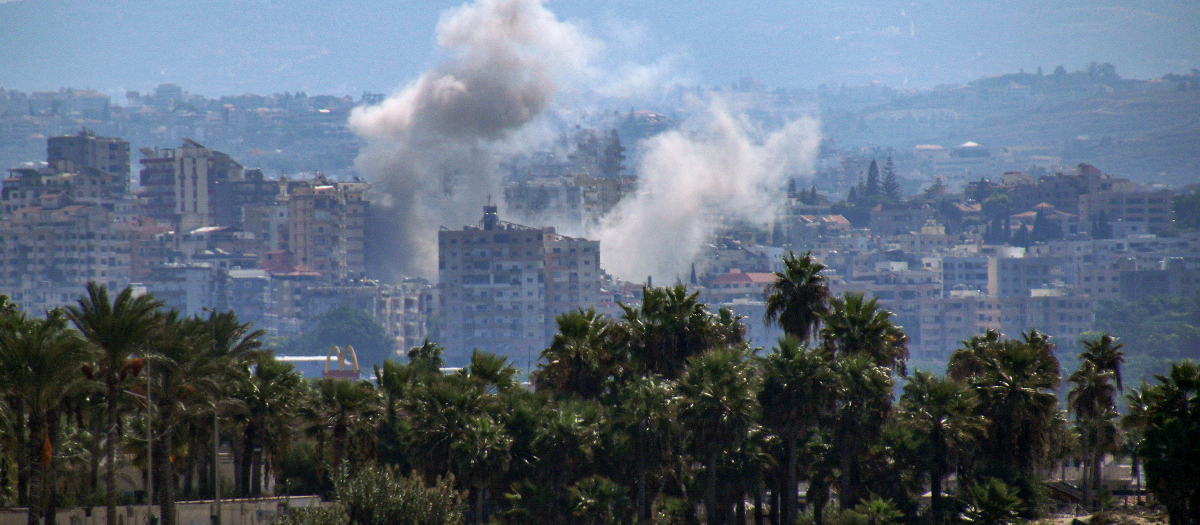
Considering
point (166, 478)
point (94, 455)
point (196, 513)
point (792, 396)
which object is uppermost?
point (792, 396)

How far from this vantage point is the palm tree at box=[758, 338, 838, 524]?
141 feet

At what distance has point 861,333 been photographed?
45531mm

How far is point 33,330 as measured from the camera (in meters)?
37.2

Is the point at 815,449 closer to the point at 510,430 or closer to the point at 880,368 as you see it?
the point at 880,368

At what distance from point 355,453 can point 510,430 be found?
14.0 feet

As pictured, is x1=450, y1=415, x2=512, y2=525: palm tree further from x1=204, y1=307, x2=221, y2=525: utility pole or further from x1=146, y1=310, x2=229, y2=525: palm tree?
x1=146, y1=310, x2=229, y2=525: palm tree

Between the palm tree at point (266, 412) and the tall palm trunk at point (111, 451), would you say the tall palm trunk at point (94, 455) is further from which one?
the palm tree at point (266, 412)

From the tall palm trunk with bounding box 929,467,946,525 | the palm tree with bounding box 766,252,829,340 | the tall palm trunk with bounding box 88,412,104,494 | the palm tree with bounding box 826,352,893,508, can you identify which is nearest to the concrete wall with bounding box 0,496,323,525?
the tall palm trunk with bounding box 88,412,104,494

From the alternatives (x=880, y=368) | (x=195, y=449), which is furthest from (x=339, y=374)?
(x=880, y=368)

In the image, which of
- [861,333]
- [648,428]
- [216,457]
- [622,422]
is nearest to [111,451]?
[216,457]

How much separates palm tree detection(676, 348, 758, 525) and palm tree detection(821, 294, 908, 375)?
12.5 ft

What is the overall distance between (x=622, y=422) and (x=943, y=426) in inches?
324

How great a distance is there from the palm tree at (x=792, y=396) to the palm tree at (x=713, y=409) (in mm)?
669

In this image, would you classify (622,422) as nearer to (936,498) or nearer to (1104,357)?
(936,498)
